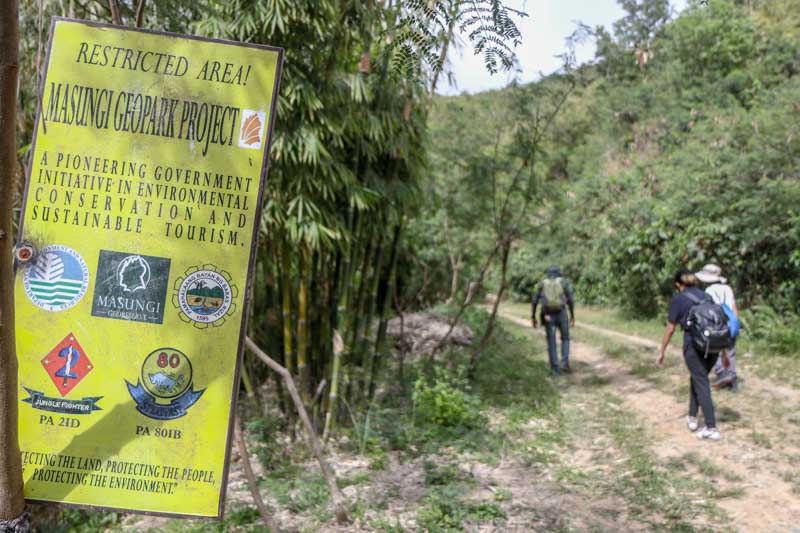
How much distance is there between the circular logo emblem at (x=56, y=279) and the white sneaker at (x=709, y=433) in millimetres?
5227

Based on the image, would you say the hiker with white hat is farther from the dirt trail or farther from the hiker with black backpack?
the hiker with black backpack

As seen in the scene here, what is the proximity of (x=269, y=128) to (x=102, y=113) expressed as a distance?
474 mm

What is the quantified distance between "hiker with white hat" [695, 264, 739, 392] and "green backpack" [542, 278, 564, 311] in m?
1.99

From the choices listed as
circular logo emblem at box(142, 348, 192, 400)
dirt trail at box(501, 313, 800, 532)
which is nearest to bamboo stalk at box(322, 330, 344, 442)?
dirt trail at box(501, 313, 800, 532)

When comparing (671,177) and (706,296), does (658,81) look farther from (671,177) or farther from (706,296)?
(706,296)

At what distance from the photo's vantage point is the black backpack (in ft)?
16.6

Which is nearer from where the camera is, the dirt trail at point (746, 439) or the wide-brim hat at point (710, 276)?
the dirt trail at point (746, 439)

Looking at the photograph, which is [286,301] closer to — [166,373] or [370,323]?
[370,323]

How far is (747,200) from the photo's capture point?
10.4m

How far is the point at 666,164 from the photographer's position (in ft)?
51.8

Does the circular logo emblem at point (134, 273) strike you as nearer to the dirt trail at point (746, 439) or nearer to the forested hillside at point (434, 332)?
the forested hillside at point (434, 332)

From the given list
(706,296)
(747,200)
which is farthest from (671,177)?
(706,296)

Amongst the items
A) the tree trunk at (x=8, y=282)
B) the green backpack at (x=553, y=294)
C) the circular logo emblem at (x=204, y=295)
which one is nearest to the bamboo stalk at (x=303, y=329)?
the circular logo emblem at (x=204, y=295)

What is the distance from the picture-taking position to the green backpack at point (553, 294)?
846 cm
